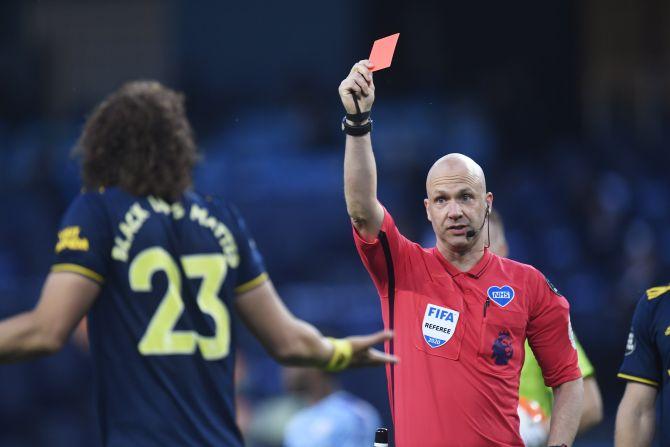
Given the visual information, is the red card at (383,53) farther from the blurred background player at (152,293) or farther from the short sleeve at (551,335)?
the short sleeve at (551,335)

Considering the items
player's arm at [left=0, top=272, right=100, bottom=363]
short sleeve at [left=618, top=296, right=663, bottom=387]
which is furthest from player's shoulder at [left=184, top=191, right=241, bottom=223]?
short sleeve at [left=618, top=296, right=663, bottom=387]

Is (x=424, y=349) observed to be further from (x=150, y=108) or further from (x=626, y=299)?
(x=626, y=299)

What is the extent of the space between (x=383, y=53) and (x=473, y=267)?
0.97m

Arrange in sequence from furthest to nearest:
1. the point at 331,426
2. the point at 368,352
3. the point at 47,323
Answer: the point at 331,426
the point at 368,352
the point at 47,323

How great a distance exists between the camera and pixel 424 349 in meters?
4.55

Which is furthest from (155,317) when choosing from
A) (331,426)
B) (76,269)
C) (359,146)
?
(331,426)

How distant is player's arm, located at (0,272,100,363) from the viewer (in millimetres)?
3654

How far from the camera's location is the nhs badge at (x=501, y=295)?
15.2 ft

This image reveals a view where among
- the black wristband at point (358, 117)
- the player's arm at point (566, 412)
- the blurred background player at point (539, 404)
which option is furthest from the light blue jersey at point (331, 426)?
the black wristband at point (358, 117)

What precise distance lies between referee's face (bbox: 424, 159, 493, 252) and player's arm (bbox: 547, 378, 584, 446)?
28.2 inches

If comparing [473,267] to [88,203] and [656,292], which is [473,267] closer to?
[656,292]

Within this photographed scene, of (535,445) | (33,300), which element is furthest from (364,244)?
(33,300)

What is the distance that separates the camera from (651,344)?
4953mm

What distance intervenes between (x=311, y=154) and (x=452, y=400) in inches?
433
